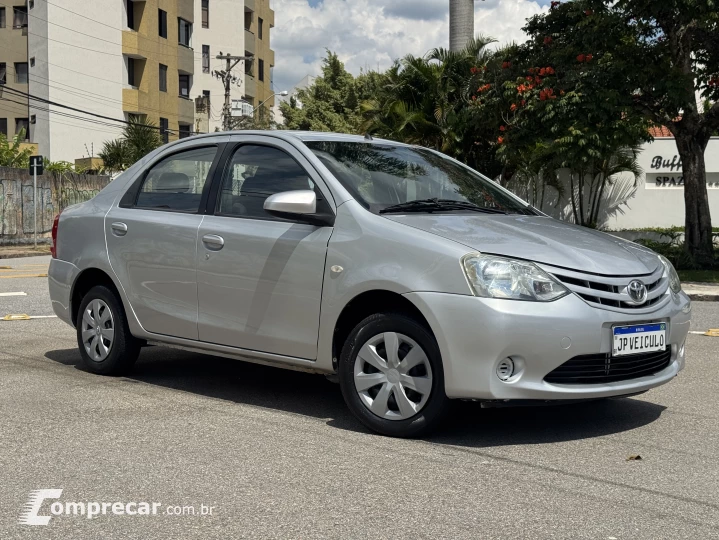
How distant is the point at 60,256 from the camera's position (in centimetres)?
763

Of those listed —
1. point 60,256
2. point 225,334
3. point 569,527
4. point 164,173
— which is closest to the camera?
point 569,527

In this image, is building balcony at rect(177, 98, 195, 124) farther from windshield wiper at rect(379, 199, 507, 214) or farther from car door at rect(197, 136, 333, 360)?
windshield wiper at rect(379, 199, 507, 214)

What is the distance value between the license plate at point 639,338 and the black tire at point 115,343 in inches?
140

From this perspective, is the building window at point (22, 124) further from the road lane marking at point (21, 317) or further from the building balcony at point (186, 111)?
the road lane marking at point (21, 317)

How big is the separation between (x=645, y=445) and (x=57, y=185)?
103 feet

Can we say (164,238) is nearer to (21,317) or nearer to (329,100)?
(21,317)

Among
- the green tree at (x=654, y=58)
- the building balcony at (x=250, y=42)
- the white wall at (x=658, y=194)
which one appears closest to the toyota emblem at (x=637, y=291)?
the green tree at (x=654, y=58)

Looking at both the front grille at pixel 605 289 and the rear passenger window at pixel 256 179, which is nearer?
the front grille at pixel 605 289

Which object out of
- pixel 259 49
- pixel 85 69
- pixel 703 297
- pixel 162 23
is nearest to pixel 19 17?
pixel 85 69

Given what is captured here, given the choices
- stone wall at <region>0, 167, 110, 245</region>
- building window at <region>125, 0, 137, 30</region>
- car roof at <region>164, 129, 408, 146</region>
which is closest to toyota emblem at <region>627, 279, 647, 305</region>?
car roof at <region>164, 129, 408, 146</region>

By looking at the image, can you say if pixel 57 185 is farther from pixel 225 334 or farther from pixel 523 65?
pixel 225 334

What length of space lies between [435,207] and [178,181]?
79.1 inches

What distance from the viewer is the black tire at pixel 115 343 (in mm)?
7074

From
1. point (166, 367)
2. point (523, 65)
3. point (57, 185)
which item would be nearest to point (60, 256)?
point (166, 367)
